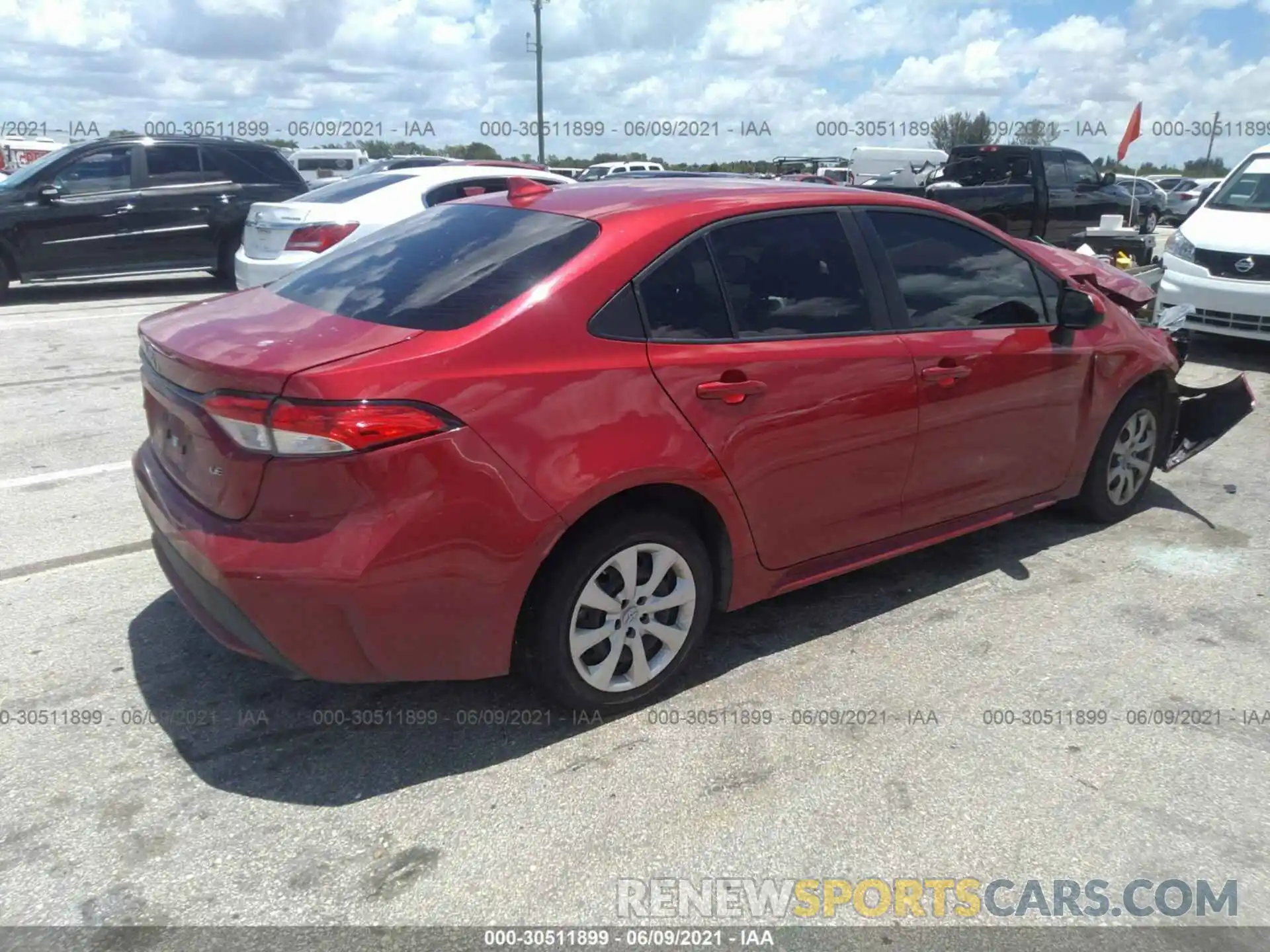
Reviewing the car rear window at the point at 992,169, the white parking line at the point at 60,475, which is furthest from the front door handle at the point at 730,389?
the car rear window at the point at 992,169

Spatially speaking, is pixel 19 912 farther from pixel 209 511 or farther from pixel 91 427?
pixel 91 427

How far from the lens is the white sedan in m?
8.48

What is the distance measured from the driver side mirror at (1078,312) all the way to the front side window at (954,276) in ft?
0.29

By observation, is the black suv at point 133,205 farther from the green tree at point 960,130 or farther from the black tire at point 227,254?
the green tree at point 960,130

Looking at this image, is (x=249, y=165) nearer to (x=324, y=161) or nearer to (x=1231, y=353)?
(x=1231, y=353)

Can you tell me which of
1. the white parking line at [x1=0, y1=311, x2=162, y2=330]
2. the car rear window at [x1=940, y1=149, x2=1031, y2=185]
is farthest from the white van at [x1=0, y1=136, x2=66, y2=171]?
the car rear window at [x1=940, y1=149, x2=1031, y2=185]

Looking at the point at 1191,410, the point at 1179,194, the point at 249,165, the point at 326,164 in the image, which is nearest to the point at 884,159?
the point at 1179,194

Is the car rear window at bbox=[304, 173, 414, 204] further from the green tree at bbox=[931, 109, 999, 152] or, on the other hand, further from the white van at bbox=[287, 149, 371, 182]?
the green tree at bbox=[931, 109, 999, 152]

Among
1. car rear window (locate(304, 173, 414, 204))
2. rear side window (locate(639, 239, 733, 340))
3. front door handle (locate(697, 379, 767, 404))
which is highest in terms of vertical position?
car rear window (locate(304, 173, 414, 204))

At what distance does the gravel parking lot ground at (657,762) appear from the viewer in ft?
8.46

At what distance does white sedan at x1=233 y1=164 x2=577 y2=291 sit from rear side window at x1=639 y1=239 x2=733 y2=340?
5.29 meters

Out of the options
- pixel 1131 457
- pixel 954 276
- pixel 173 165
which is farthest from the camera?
pixel 173 165

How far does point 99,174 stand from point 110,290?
6.46 feet

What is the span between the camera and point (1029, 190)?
14.2 meters
